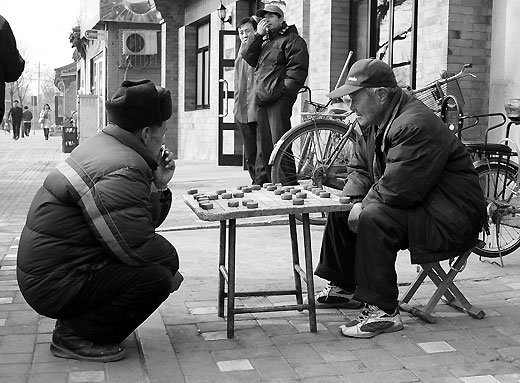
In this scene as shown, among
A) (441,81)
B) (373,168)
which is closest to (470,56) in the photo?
(441,81)

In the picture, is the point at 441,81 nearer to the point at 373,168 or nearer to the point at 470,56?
the point at 470,56

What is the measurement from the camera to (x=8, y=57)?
A: 19.5 feet

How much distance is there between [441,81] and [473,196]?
10.0 feet

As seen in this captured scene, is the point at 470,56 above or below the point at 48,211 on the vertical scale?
above

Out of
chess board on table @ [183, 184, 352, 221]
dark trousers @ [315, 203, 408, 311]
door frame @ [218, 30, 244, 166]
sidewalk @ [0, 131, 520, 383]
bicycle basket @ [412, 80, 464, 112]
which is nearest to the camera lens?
sidewalk @ [0, 131, 520, 383]

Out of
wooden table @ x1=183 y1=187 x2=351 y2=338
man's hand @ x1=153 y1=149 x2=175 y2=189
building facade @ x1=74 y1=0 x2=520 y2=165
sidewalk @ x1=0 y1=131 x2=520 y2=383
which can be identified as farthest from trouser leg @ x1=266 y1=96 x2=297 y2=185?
man's hand @ x1=153 y1=149 x2=175 y2=189

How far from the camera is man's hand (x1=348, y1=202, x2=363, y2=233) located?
437cm

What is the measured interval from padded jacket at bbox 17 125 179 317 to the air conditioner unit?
20.6 m

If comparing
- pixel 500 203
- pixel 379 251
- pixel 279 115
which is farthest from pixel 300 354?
pixel 279 115

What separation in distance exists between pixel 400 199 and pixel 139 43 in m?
20.9

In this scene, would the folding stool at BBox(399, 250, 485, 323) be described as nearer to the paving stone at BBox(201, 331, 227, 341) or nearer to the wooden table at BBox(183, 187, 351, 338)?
the wooden table at BBox(183, 187, 351, 338)

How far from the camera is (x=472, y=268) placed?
239 inches

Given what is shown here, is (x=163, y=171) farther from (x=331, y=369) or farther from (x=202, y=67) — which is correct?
(x=202, y=67)

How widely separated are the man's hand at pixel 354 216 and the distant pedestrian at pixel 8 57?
2.86 m
